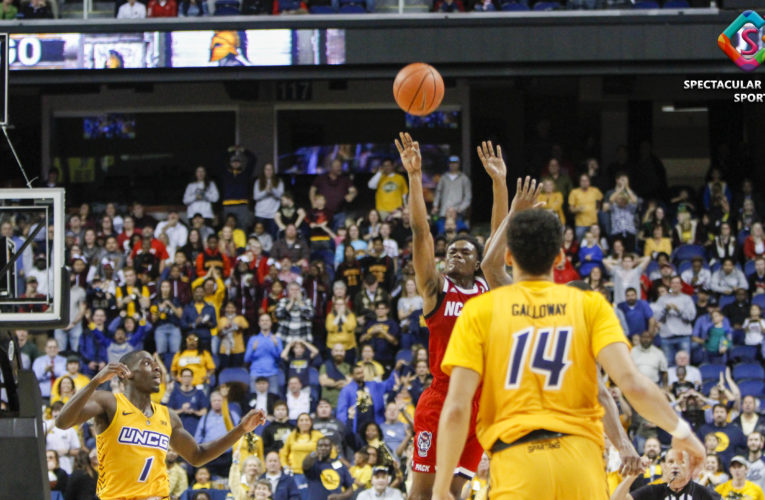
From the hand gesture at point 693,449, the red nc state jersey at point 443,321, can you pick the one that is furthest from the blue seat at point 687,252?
the hand gesture at point 693,449

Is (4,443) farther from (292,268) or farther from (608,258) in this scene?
(608,258)

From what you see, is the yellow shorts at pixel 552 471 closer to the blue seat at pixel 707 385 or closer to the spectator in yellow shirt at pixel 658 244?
the blue seat at pixel 707 385

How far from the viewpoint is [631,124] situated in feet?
78.8

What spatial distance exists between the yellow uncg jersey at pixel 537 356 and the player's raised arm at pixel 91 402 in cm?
313

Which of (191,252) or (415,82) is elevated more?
(415,82)

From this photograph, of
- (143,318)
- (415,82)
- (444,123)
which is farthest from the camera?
(444,123)

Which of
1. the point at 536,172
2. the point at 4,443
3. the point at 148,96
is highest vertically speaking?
the point at 148,96

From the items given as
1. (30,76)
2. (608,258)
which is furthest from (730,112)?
(30,76)

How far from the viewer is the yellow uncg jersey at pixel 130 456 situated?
328 inches

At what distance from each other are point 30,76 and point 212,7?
3376 millimetres

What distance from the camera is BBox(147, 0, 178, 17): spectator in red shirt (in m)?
20.9

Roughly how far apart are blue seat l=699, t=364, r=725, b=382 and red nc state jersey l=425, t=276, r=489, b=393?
10.3 meters

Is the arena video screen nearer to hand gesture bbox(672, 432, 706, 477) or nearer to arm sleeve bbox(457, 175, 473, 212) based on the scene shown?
arm sleeve bbox(457, 175, 473, 212)

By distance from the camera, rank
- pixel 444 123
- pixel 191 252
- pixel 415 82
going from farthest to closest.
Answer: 1. pixel 444 123
2. pixel 191 252
3. pixel 415 82
